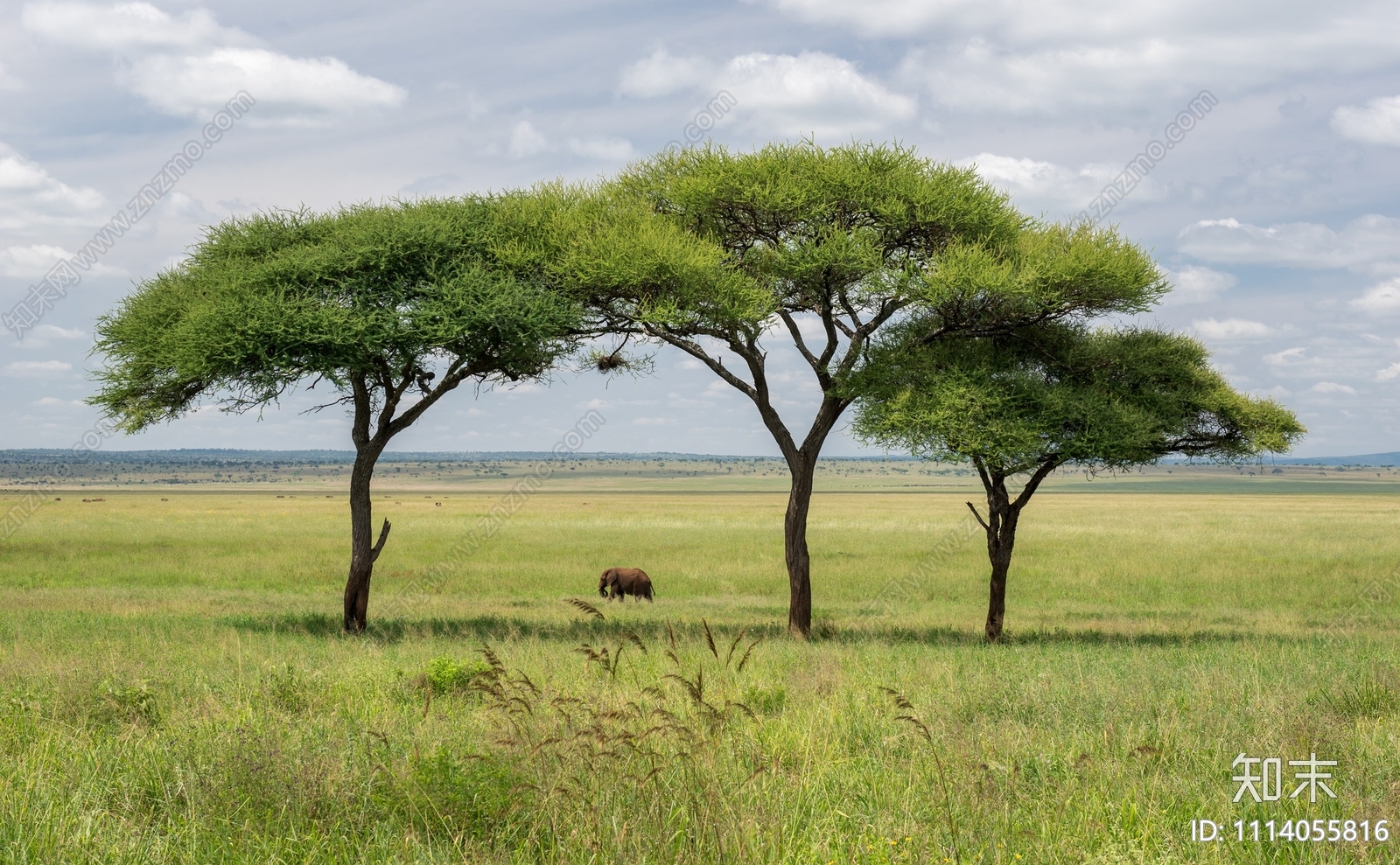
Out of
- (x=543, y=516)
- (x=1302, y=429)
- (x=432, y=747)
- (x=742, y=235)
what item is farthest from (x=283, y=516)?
(x=432, y=747)

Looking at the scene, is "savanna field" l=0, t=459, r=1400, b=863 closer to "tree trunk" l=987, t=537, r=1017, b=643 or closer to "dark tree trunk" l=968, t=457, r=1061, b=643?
"tree trunk" l=987, t=537, r=1017, b=643

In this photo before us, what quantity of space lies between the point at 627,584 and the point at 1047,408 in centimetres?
1567

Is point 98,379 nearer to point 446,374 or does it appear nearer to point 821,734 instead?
point 446,374

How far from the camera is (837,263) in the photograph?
2292 centimetres

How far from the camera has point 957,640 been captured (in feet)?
76.7

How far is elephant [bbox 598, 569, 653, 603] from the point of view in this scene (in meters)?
33.0

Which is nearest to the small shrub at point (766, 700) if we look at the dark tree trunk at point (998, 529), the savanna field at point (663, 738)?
the savanna field at point (663, 738)

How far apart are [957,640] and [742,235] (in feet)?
37.1

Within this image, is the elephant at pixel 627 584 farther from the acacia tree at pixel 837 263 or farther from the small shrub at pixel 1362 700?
the small shrub at pixel 1362 700

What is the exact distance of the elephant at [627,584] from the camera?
33.0m

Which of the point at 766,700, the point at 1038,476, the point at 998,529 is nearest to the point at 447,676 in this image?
the point at 766,700

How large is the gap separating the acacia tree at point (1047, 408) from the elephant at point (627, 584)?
1206cm

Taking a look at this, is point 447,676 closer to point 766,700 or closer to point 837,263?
point 766,700

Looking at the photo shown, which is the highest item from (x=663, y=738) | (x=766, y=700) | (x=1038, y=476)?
(x=1038, y=476)
